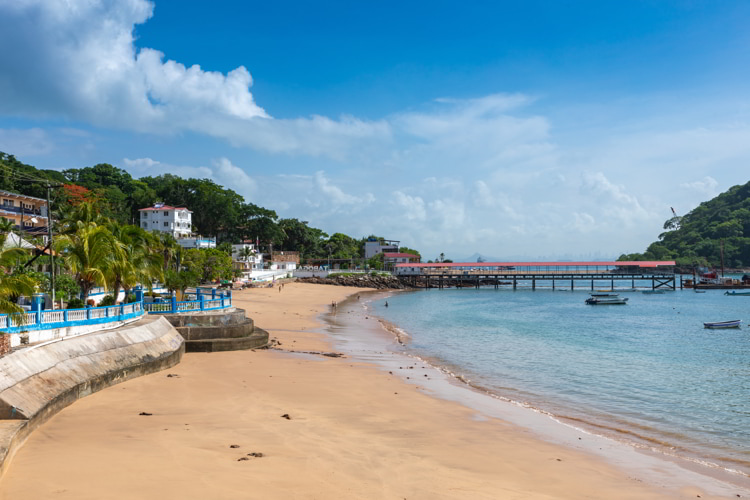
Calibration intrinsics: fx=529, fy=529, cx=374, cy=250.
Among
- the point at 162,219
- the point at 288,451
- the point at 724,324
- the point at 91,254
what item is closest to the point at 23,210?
the point at 162,219

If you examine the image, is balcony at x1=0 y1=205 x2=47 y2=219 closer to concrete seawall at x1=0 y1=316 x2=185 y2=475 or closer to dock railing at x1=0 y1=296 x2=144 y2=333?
dock railing at x1=0 y1=296 x2=144 y2=333

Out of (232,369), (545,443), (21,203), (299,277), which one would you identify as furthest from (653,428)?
(299,277)

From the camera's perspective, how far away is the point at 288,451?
12438mm

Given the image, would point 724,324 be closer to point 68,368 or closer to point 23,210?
point 68,368

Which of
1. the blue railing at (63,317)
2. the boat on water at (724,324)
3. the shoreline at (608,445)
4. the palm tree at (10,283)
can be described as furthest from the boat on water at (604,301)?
the palm tree at (10,283)

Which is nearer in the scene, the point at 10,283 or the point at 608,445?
the point at 10,283

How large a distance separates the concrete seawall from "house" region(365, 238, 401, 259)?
142168 millimetres

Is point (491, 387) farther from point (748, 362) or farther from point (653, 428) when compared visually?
point (748, 362)

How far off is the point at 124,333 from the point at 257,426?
861 centimetres

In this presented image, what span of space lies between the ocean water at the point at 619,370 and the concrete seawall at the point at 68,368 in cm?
1375

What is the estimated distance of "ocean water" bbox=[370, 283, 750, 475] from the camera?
17.0 m

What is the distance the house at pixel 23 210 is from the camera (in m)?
56.9

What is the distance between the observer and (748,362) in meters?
30.7

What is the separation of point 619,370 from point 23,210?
6085cm
